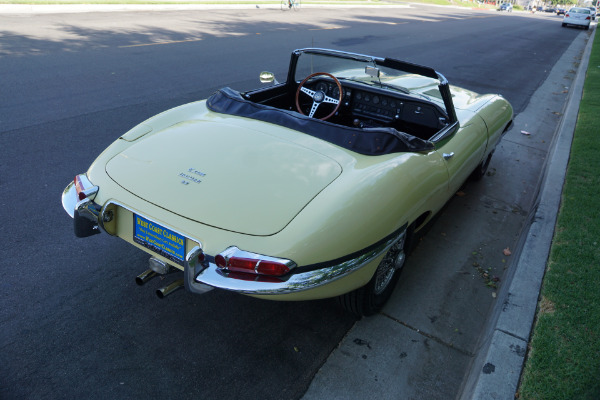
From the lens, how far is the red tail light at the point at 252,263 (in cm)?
217

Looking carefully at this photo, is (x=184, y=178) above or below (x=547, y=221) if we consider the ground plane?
above

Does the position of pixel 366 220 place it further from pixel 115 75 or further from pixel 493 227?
pixel 115 75

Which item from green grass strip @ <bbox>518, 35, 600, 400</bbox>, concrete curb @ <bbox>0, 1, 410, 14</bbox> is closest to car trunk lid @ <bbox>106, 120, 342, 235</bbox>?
green grass strip @ <bbox>518, 35, 600, 400</bbox>

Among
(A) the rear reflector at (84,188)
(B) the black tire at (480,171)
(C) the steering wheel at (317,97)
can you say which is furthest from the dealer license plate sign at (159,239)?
(B) the black tire at (480,171)

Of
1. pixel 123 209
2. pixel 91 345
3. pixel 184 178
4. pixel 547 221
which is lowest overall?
pixel 91 345

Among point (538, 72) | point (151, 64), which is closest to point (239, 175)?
point (151, 64)

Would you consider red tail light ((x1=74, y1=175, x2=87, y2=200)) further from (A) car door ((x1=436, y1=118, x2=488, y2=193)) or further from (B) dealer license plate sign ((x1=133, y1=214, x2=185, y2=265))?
(A) car door ((x1=436, y1=118, x2=488, y2=193))

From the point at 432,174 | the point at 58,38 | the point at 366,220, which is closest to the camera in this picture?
the point at 366,220

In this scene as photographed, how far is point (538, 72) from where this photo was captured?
1277 cm

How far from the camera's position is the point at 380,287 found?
3.05 meters

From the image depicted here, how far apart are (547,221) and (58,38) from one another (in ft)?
36.6

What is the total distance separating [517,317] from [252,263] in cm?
180

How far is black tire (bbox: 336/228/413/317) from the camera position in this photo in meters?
2.83

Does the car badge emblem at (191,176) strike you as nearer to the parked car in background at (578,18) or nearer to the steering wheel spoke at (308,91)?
A: the steering wheel spoke at (308,91)
